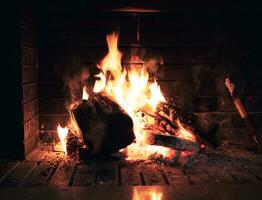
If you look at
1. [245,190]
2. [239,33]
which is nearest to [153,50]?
[239,33]

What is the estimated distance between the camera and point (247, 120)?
4934 mm

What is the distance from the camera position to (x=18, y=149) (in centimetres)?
449

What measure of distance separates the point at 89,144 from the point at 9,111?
108 cm

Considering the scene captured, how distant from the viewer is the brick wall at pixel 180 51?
5199mm

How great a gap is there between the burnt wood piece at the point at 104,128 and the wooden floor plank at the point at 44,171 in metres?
0.43

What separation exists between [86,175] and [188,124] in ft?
5.17

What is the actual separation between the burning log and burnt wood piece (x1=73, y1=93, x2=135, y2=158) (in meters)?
1.59

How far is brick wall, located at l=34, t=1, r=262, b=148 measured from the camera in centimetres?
520

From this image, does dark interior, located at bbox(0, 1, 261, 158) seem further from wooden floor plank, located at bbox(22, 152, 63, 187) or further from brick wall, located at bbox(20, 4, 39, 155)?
wooden floor plank, located at bbox(22, 152, 63, 187)

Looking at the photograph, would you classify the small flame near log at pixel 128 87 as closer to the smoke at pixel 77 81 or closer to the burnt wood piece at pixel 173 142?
the smoke at pixel 77 81

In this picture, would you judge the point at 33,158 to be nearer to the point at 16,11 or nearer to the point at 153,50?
the point at 16,11

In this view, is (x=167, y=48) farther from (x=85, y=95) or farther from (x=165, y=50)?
(x=85, y=95)

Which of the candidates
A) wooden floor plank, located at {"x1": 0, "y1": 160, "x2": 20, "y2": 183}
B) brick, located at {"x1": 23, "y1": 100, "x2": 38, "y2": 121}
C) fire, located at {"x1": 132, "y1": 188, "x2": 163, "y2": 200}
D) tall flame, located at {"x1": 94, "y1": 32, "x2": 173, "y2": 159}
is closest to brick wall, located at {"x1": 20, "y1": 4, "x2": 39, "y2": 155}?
brick, located at {"x1": 23, "y1": 100, "x2": 38, "y2": 121}

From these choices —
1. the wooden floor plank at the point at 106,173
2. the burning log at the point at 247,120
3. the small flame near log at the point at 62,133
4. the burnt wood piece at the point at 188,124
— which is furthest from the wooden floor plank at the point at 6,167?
the burning log at the point at 247,120
